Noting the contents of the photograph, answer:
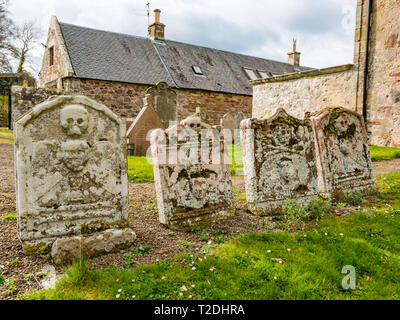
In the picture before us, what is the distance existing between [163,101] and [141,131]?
3.32 m

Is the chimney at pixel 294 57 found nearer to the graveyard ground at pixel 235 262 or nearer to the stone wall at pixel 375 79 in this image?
the stone wall at pixel 375 79

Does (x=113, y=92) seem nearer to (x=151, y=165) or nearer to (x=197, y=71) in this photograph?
(x=197, y=71)

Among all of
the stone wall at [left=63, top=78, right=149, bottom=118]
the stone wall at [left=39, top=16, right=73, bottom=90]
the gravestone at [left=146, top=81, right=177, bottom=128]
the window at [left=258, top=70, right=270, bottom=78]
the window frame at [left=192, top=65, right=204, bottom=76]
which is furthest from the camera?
the window at [left=258, top=70, right=270, bottom=78]

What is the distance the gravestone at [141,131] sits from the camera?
32.0 ft

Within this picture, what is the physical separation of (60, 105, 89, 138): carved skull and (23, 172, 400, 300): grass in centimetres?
128

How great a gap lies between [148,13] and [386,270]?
24.8 m

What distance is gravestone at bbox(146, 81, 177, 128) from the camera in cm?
1273

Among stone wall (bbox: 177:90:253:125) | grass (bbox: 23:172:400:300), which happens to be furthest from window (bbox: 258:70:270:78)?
grass (bbox: 23:172:400:300)

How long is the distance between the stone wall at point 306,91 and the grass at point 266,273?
7635 mm

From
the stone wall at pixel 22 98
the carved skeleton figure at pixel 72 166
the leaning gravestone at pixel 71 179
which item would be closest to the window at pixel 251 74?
the stone wall at pixel 22 98

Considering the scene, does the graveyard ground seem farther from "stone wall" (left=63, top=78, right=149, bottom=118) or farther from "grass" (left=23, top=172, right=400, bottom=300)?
"stone wall" (left=63, top=78, right=149, bottom=118)

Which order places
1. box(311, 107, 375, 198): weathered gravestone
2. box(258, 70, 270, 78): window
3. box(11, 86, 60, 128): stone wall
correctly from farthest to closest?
box(258, 70, 270, 78): window < box(11, 86, 60, 128): stone wall < box(311, 107, 375, 198): weathered gravestone

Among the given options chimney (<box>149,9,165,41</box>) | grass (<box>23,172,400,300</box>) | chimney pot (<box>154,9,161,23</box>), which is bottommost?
grass (<box>23,172,400,300</box>)
